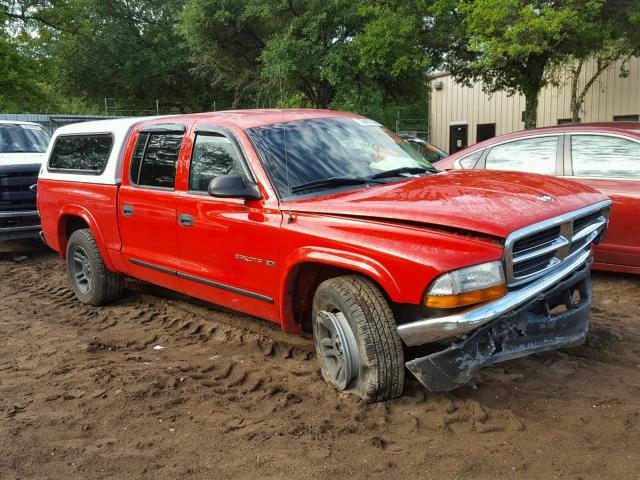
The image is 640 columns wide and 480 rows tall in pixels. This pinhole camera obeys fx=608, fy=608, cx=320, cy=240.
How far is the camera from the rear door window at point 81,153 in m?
5.64

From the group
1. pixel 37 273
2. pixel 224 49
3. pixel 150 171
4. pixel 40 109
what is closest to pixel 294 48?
pixel 224 49

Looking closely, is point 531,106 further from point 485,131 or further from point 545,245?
point 545,245

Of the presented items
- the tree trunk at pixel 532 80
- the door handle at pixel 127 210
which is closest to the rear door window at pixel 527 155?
the door handle at pixel 127 210

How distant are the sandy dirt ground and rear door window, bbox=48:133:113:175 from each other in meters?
1.66

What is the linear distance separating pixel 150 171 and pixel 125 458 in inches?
101

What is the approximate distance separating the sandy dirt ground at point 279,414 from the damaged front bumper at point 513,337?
310 millimetres

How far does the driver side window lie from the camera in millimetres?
4289

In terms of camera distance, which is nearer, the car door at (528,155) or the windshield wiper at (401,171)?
the windshield wiper at (401,171)

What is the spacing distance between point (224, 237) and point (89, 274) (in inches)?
97.1

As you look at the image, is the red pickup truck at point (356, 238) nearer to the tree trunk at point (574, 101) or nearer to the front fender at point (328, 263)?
the front fender at point (328, 263)

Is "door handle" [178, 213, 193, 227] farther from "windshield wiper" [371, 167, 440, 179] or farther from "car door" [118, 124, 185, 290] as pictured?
"windshield wiper" [371, 167, 440, 179]

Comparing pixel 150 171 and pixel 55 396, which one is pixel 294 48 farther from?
pixel 55 396

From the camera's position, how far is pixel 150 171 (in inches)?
197

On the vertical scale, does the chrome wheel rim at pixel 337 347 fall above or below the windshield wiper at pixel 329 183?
below
